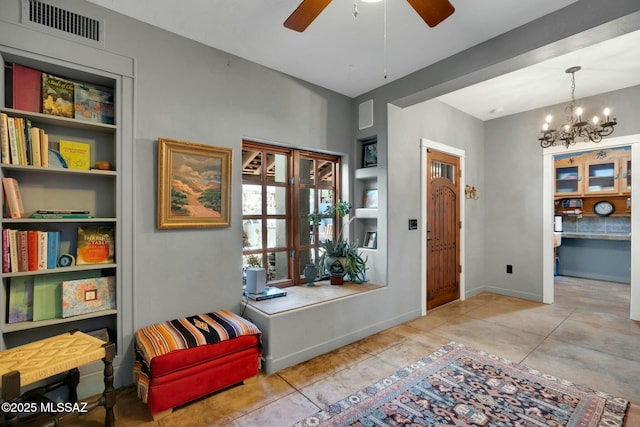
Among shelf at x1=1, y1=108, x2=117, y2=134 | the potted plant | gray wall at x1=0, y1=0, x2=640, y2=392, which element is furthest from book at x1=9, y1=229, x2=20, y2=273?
the potted plant

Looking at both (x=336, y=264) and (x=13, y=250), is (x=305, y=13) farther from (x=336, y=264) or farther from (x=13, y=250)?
(x=336, y=264)

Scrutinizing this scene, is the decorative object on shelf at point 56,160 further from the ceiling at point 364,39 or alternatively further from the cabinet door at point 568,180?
the cabinet door at point 568,180

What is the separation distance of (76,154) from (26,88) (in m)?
0.48

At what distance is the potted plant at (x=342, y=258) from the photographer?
11.2ft

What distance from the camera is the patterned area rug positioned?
6.19ft

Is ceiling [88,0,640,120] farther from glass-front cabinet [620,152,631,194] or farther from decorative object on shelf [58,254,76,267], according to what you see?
glass-front cabinet [620,152,631,194]

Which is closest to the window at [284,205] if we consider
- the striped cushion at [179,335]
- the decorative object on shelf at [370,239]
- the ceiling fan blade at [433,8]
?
the decorative object on shelf at [370,239]

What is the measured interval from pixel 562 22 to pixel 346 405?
304 cm

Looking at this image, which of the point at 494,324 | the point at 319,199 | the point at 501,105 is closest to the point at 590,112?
the point at 501,105

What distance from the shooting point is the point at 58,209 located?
2115mm

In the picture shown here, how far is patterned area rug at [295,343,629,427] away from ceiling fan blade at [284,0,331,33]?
244cm

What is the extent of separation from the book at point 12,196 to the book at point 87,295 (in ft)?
1.73

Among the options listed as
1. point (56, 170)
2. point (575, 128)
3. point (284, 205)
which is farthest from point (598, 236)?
point (56, 170)

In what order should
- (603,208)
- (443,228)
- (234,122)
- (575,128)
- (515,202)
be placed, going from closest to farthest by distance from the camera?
1. (234,122)
2. (575,128)
3. (443,228)
4. (515,202)
5. (603,208)
